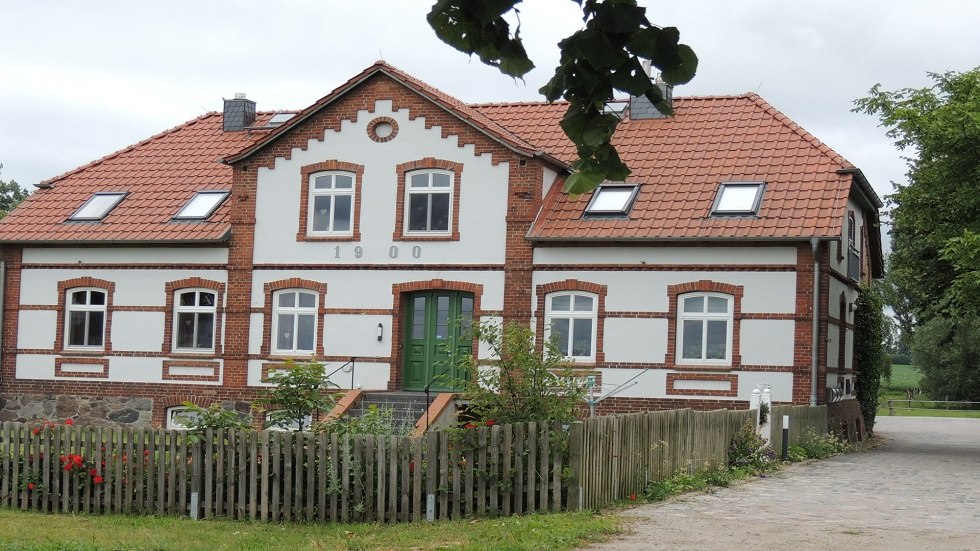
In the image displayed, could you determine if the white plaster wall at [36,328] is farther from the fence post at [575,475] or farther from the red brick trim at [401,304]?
the fence post at [575,475]

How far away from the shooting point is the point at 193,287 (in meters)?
26.9

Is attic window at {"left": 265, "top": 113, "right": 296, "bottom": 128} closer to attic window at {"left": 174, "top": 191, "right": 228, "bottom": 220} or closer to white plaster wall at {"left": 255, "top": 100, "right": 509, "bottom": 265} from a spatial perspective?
attic window at {"left": 174, "top": 191, "right": 228, "bottom": 220}

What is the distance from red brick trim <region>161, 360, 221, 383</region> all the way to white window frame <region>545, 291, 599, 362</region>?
273 inches

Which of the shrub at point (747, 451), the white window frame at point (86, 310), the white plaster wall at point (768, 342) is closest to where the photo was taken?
the shrub at point (747, 451)

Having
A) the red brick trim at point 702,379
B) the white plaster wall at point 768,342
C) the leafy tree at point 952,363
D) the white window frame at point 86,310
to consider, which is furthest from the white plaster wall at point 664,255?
the leafy tree at point 952,363

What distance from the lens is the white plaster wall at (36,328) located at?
90.8 ft

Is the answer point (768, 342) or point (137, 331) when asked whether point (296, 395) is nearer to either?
point (768, 342)

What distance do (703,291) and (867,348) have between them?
7763 mm

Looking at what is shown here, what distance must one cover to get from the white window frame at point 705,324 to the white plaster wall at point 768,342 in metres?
0.27

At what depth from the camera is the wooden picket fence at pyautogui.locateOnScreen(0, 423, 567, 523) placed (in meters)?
13.3

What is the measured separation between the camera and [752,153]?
25.6 metres

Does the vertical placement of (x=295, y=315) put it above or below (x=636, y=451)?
above

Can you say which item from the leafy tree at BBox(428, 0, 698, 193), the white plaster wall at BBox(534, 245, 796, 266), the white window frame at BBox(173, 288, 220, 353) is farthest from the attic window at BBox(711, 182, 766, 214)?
the leafy tree at BBox(428, 0, 698, 193)

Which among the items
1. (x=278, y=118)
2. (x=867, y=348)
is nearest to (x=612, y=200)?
(x=867, y=348)
